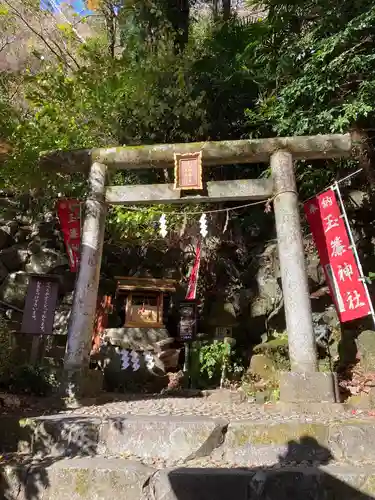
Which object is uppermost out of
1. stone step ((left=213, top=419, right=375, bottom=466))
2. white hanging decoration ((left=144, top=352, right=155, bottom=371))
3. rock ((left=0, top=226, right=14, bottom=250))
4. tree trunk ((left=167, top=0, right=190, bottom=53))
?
tree trunk ((left=167, top=0, right=190, bottom=53))

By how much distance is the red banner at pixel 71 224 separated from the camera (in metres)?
8.52

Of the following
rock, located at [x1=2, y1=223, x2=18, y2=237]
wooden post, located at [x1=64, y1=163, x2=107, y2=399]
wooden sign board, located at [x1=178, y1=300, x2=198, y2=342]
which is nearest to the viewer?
wooden post, located at [x1=64, y1=163, x2=107, y2=399]

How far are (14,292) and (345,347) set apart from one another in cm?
963

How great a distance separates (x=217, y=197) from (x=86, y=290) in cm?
306

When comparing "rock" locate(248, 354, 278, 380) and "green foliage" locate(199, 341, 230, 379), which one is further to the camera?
"green foliage" locate(199, 341, 230, 379)

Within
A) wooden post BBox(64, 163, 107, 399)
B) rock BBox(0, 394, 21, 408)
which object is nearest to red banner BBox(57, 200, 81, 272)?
wooden post BBox(64, 163, 107, 399)

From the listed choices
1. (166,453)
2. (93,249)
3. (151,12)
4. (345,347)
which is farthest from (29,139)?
(345,347)

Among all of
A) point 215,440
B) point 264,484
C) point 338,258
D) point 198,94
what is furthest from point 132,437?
point 198,94

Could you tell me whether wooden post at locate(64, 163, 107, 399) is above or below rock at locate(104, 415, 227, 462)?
above

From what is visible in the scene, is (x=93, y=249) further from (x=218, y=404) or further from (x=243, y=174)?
(x=243, y=174)

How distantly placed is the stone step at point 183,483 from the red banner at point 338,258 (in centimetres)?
299

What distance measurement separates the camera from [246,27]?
13805 mm

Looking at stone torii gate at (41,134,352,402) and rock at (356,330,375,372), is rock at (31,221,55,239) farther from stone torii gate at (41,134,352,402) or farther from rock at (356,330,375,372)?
rock at (356,330,375,372)

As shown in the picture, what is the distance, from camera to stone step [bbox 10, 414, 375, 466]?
427 centimetres
